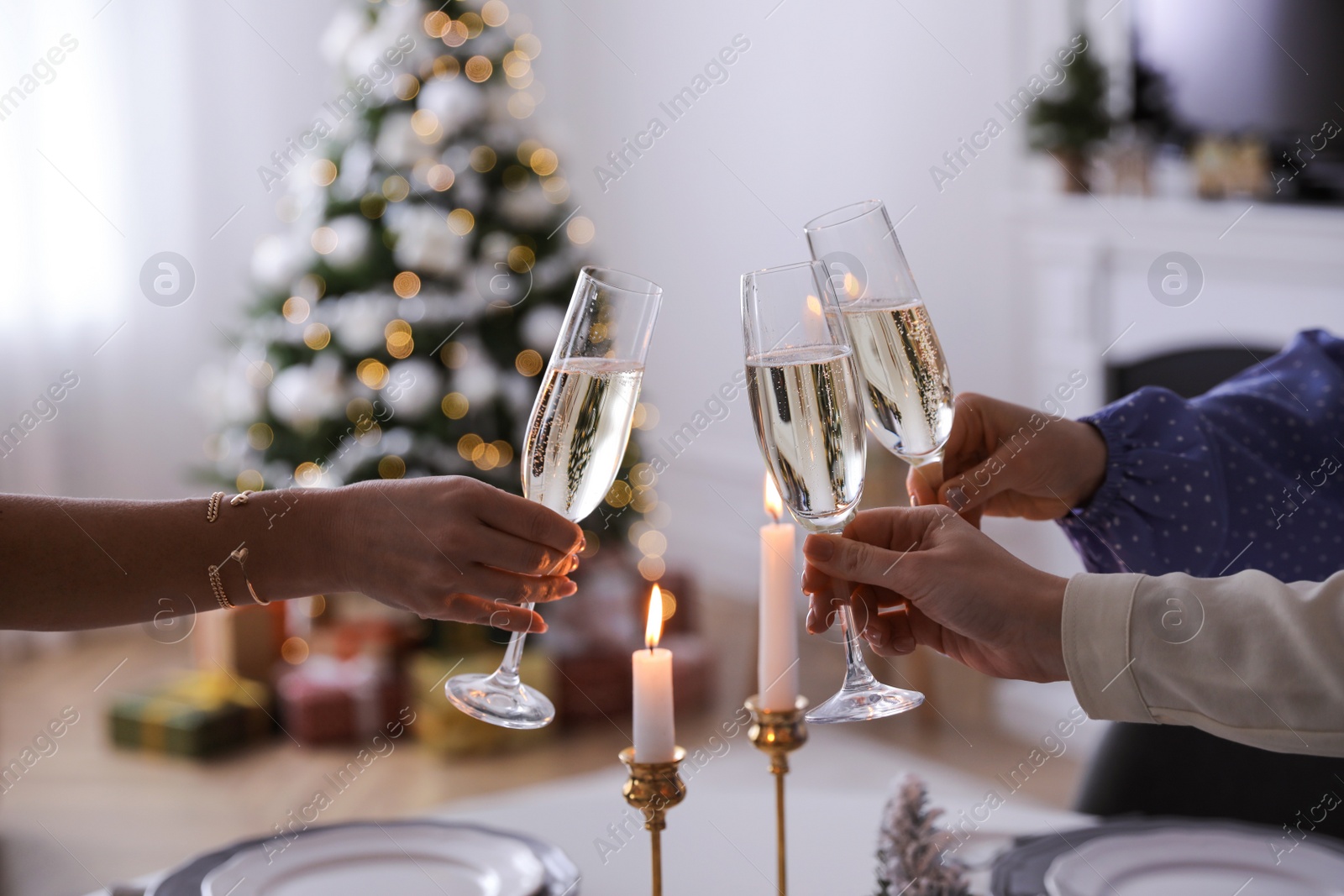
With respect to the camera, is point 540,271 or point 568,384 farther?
point 540,271

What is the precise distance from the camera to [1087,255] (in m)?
3.02

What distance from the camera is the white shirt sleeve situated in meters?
0.85

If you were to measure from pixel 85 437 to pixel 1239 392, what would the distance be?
12.5 feet

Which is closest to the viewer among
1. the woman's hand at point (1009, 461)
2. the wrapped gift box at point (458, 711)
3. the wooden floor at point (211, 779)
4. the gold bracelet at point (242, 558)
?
the gold bracelet at point (242, 558)

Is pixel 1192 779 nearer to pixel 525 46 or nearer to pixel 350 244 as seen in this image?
pixel 350 244

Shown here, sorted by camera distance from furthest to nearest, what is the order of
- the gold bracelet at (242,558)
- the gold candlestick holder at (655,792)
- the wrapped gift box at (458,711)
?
1. the wrapped gift box at (458,711)
2. the gold bracelet at (242,558)
3. the gold candlestick holder at (655,792)

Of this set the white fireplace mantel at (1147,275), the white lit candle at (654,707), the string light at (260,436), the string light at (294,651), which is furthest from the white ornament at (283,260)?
the white lit candle at (654,707)

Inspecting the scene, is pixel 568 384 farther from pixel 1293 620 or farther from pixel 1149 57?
pixel 1149 57

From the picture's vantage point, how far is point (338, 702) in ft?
10.6

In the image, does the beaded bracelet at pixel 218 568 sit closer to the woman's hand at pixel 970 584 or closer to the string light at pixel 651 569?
the woman's hand at pixel 970 584

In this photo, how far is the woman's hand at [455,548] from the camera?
94cm

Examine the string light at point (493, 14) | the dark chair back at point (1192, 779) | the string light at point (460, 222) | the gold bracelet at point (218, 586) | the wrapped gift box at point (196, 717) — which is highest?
the string light at point (493, 14)

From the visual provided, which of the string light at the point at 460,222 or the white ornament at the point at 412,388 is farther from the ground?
the string light at the point at 460,222

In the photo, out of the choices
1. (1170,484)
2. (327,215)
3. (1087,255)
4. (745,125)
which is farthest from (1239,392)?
(745,125)
